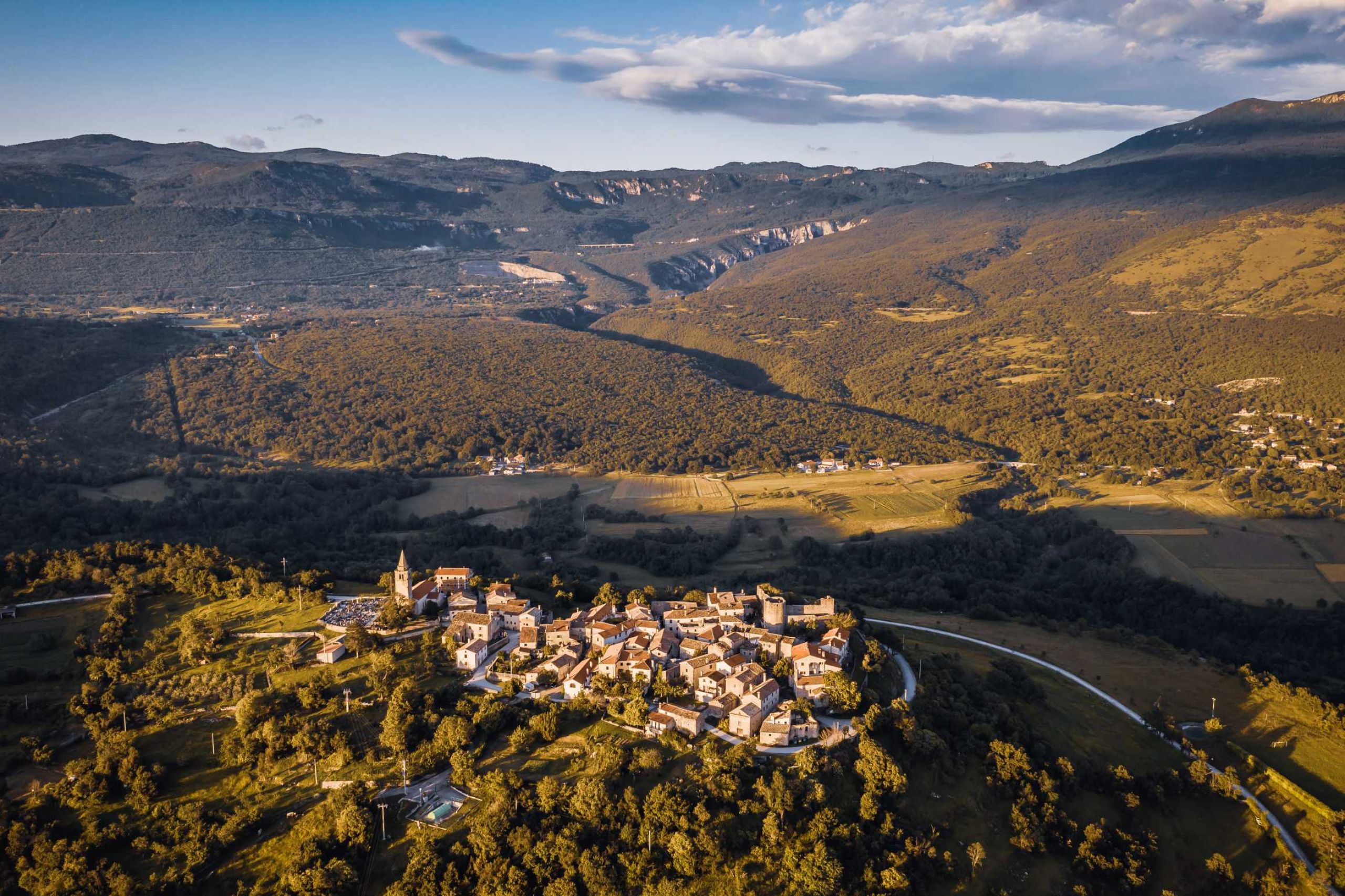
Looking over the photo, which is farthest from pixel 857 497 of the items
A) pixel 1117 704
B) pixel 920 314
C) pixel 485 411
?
pixel 920 314

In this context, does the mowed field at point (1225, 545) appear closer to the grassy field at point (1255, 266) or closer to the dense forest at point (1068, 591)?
the dense forest at point (1068, 591)

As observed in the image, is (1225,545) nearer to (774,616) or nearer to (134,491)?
(774,616)

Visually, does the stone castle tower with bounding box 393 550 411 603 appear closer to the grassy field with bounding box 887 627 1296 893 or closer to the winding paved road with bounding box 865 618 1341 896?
the winding paved road with bounding box 865 618 1341 896

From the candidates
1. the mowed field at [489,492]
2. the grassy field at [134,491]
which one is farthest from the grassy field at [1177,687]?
the grassy field at [134,491]

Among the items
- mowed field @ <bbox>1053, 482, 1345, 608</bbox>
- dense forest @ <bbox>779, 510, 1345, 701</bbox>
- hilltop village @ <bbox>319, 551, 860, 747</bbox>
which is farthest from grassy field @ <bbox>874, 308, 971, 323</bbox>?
hilltop village @ <bbox>319, 551, 860, 747</bbox>

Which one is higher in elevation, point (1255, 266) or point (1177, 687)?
point (1255, 266)

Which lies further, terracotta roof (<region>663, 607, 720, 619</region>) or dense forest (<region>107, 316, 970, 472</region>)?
dense forest (<region>107, 316, 970, 472</region>)
